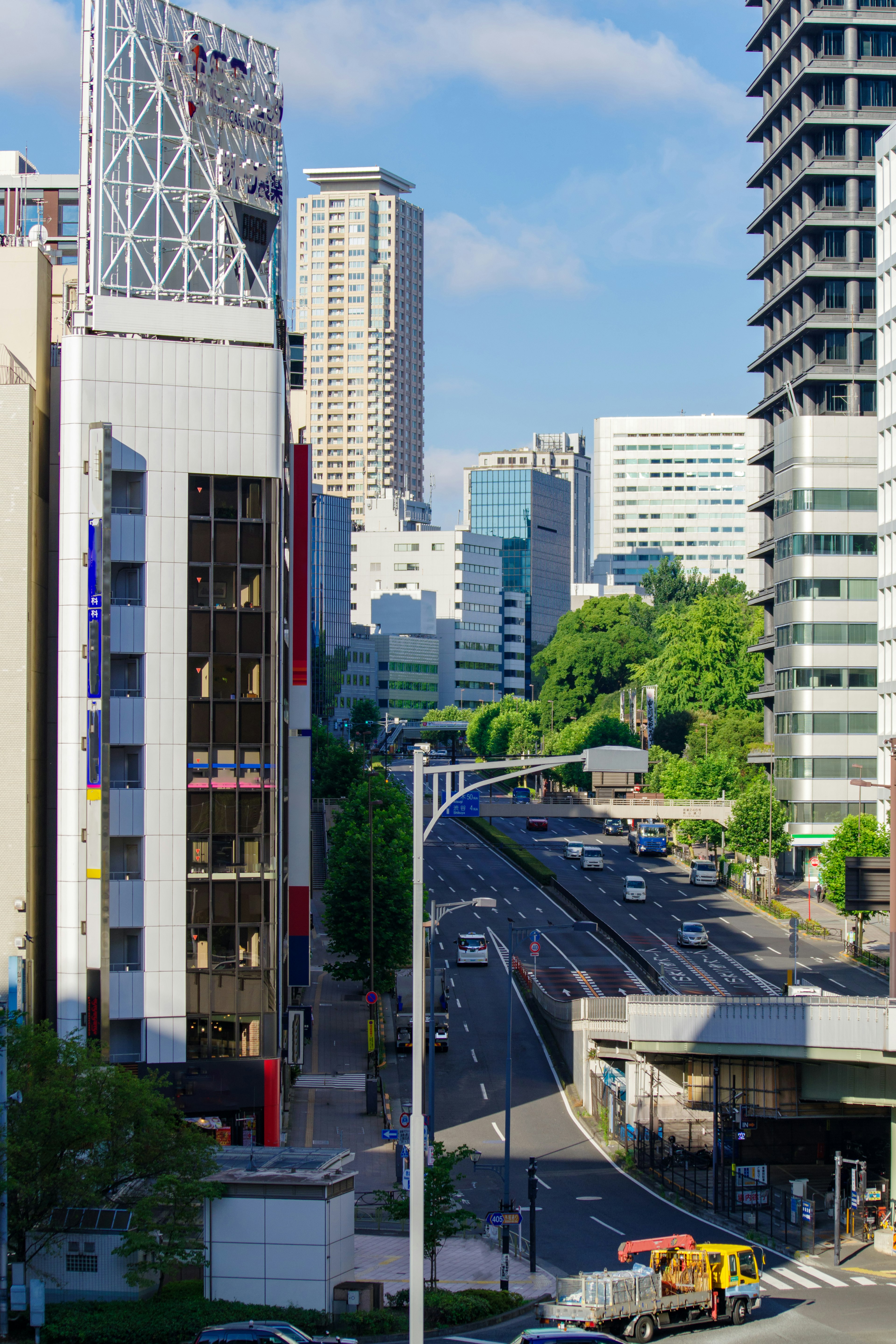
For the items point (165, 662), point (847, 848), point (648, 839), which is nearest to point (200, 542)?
point (165, 662)

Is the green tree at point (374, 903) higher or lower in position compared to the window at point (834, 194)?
lower

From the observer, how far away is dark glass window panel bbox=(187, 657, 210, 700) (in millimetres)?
54594

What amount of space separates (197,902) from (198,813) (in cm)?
304

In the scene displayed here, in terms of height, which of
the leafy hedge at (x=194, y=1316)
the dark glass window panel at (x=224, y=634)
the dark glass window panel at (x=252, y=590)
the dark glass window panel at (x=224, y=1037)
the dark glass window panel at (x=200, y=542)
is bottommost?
the leafy hedge at (x=194, y=1316)

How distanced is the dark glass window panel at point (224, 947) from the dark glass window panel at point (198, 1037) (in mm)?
1816

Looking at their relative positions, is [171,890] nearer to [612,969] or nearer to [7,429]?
[7,429]

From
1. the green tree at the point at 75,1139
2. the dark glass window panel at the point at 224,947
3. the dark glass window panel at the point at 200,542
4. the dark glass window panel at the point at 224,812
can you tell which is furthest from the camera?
the dark glass window panel at the point at 200,542

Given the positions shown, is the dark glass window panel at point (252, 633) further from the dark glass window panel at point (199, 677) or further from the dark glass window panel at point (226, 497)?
the dark glass window panel at point (226, 497)

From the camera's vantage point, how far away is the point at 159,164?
58625 mm

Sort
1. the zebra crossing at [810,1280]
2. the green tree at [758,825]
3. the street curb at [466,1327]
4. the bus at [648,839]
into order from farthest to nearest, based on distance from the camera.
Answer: the bus at [648,839], the green tree at [758,825], the zebra crossing at [810,1280], the street curb at [466,1327]

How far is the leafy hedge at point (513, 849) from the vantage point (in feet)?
384

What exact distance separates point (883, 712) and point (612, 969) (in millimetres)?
31033

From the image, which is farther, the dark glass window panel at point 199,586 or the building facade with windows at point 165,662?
the dark glass window panel at point 199,586

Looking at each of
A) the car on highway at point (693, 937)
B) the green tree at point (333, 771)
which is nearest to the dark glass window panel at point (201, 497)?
the car on highway at point (693, 937)
